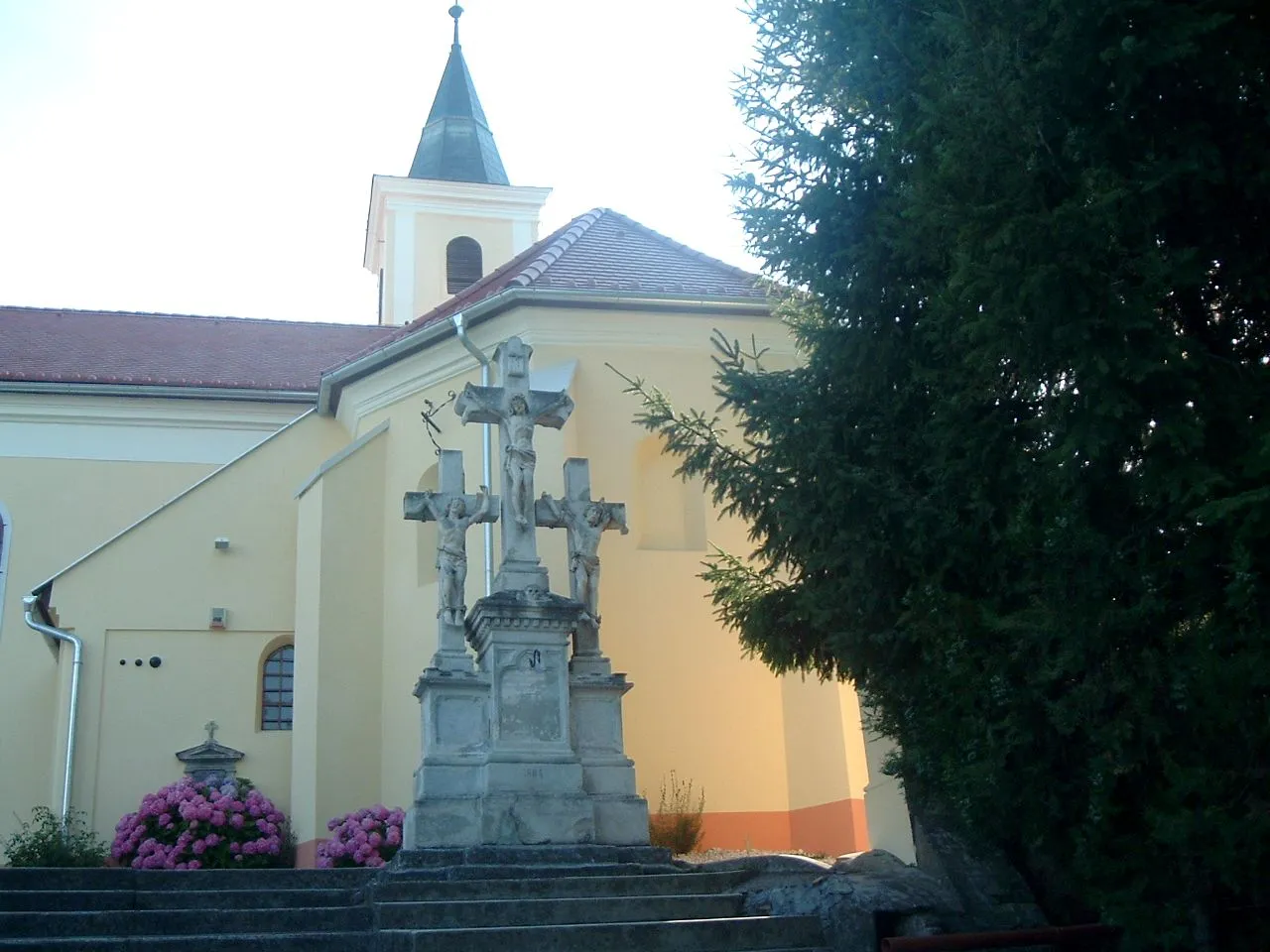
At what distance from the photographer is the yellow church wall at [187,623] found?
17.7 metres

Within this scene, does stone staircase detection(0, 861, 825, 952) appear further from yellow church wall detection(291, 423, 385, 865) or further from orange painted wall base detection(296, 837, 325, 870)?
yellow church wall detection(291, 423, 385, 865)

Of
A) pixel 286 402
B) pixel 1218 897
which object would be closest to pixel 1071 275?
pixel 1218 897

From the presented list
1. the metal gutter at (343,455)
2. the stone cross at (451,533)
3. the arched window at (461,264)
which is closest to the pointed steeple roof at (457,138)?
the arched window at (461,264)

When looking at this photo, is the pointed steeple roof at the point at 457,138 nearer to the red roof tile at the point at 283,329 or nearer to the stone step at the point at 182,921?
the red roof tile at the point at 283,329

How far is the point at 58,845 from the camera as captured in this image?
15.2 metres

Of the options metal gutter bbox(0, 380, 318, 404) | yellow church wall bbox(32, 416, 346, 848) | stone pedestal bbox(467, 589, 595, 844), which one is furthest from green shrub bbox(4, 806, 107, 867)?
stone pedestal bbox(467, 589, 595, 844)

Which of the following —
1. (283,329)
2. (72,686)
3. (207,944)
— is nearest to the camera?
(207,944)

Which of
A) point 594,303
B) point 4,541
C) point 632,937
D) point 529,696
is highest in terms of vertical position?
point 594,303

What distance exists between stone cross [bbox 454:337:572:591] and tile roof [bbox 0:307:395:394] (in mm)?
13208

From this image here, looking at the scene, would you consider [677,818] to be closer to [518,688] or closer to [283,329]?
[518,688]

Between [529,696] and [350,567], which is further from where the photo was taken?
[350,567]

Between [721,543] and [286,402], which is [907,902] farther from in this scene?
[286,402]

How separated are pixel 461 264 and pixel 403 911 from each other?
895 inches

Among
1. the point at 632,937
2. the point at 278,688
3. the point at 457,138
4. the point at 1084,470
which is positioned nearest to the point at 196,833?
the point at 278,688
